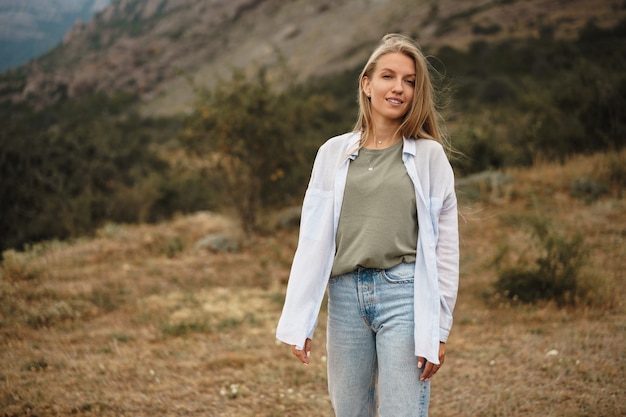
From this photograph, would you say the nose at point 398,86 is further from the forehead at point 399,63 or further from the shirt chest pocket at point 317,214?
the shirt chest pocket at point 317,214

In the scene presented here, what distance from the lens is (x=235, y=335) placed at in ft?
15.7

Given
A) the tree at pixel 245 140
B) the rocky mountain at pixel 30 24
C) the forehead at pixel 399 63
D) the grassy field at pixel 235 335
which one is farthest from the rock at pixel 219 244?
the rocky mountain at pixel 30 24

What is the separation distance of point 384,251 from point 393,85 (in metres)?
0.71

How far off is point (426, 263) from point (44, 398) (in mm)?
2949

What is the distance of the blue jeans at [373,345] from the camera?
1787 mm

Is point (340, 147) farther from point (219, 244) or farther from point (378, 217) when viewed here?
point (219, 244)

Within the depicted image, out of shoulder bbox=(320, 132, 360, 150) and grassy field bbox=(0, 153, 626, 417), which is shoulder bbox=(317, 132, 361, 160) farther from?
grassy field bbox=(0, 153, 626, 417)

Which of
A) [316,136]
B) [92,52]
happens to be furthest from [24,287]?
[92,52]

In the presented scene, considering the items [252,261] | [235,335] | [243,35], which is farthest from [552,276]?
[243,35]

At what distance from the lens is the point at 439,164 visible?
75.1 inches

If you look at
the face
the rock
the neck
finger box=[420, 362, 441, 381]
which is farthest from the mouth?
the rock

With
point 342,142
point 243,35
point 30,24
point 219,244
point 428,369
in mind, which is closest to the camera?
point 428,369

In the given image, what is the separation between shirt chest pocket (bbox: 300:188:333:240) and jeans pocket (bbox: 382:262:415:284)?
31cm

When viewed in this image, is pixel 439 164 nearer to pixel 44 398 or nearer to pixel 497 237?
pixel 44 398
